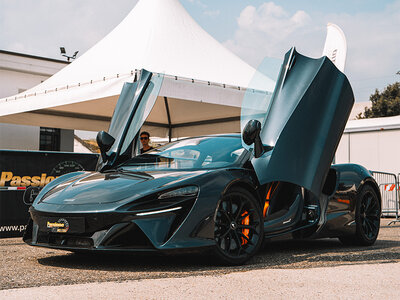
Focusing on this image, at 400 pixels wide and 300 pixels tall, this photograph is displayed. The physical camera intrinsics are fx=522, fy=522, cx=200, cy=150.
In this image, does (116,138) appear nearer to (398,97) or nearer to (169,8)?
(169,8)

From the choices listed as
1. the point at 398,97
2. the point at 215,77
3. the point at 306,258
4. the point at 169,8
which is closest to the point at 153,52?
the point at 215,77

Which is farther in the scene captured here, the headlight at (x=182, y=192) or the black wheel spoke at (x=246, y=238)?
the black wheel spoke at (x=246, y=238)

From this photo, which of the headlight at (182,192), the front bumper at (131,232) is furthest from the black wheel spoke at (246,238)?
the headlight at (182,192)

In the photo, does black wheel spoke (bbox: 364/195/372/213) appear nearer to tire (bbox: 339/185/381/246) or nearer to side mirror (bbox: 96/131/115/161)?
tire (bbox: 339/185/381/246)

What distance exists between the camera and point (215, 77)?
10.9m

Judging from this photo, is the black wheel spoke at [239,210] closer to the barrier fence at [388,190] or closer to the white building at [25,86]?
the barrier fence at [388,190]

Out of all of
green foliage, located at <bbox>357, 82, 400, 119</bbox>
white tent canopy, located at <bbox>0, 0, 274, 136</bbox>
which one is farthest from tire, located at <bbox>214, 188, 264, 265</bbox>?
green foliage, located at <bbox>357, 82, 400, 119</bbox>

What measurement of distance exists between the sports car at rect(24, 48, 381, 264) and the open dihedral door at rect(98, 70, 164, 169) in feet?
0.04

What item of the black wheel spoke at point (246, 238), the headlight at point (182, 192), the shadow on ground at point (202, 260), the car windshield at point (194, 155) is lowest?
the shadow on ground at point (202, 260)

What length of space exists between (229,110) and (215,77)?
88.6 inches

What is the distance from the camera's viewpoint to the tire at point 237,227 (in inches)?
180

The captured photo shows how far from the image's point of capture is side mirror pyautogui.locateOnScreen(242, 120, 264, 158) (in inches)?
193

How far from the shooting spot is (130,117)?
5.91 meters

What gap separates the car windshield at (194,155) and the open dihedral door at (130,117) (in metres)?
0.20
